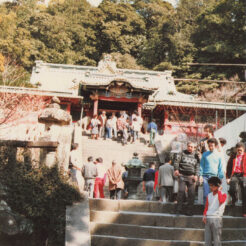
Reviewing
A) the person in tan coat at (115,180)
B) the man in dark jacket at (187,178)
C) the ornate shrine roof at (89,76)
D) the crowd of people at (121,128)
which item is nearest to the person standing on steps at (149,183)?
the person in tan coat at (115,180)

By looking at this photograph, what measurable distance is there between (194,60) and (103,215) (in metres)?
32.1

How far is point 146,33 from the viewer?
42594 mm

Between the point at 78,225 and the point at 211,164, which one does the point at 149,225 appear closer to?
the point at 78,225

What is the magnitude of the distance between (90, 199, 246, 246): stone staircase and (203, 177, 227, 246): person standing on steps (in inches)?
22.7

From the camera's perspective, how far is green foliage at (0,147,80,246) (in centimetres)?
541

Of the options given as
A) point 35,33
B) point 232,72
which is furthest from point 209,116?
point 35,33

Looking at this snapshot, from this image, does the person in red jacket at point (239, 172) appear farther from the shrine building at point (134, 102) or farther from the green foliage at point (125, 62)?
the green foliage at point (125, 62)

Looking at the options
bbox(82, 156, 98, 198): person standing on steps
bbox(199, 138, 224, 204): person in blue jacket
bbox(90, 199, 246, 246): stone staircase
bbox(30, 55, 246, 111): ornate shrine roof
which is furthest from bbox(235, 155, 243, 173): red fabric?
bbox(30, 55, 246, 111): ornate shrine roof

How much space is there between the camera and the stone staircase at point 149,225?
530cm

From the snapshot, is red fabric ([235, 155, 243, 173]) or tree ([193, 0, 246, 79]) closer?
red fabric ([235, 155, 243, 173])

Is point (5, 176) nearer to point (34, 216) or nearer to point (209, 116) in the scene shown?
point (34, 216)

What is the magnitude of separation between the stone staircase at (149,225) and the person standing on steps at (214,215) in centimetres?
58

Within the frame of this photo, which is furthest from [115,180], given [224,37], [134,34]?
→ [134,34]

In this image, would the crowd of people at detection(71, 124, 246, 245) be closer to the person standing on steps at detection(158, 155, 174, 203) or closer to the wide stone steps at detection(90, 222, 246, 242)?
the person standing on steps at detection(158, 155, 174, 203)
